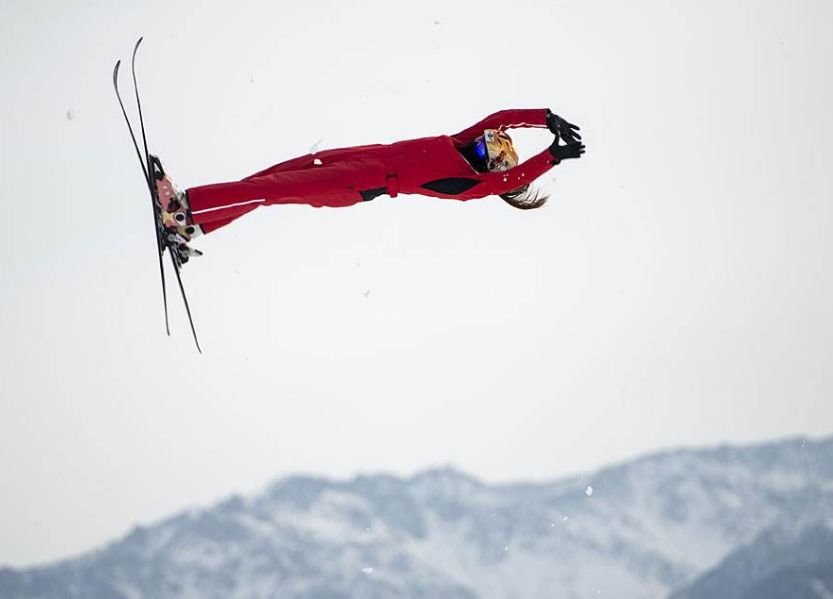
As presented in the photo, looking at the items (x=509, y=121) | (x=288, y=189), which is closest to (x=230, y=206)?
(x=288, y=189)

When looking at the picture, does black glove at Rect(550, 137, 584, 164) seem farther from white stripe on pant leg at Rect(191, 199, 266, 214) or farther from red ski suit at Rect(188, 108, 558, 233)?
white stripe on pant leg at Rect(191, 199, 266, 214)

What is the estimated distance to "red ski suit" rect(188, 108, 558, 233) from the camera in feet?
7.99

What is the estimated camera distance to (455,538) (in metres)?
3.68

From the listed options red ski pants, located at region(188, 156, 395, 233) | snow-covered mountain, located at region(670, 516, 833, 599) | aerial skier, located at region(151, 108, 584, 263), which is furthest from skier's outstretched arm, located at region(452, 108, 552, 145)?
→ snow-covered mountain, located at region(670, 516, 833, 599)

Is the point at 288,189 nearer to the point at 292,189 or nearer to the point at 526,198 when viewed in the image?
the point at 292,189

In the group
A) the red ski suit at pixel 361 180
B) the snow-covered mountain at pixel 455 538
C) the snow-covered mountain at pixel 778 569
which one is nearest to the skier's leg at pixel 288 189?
the red ski suit at pixel 361 180

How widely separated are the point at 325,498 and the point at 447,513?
0.46 metres

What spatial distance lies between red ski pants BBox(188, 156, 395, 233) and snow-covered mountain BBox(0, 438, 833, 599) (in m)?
1.29

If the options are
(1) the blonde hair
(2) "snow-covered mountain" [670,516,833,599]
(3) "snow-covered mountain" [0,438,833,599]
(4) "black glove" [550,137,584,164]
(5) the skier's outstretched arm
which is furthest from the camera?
(2) "snow-covered mountain" [670,516,833,599]

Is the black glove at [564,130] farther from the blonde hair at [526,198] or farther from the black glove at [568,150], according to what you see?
the blonde hair at [526,198]

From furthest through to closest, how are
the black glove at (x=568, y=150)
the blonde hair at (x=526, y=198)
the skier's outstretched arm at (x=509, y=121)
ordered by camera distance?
the blonde hair at (x=526, y=198) → the skier's outstretched arm at (x=509, y=121) → the black glove at (x=568, y=150)

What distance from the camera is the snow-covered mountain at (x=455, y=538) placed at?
343 centimetres

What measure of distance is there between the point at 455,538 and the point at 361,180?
1703mm

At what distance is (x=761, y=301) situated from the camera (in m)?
3.74
